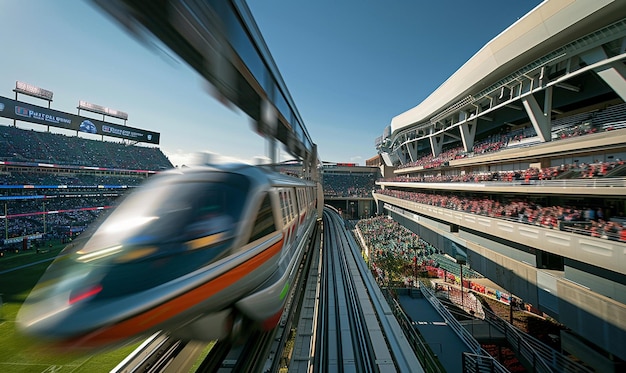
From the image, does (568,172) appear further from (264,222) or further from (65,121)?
(65,121)

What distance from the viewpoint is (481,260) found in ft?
47.8

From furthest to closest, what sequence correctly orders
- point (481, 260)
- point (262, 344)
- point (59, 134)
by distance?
point (59, 134)
point (481, 260)
point (262, 344)

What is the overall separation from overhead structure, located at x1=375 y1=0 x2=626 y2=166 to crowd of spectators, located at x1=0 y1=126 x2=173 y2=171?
50.6 m

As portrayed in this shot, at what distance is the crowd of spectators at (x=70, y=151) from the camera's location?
34.0 m

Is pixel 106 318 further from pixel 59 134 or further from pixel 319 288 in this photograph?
pixel 59 134

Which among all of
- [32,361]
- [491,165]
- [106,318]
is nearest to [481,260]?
[491,165]

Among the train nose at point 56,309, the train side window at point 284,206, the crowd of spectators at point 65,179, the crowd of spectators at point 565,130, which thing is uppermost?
the crowd of spectators at point 565,130

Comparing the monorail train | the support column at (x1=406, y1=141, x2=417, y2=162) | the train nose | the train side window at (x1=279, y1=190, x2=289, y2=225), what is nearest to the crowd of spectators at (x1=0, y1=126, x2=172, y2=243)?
the train side window at (x1=279, y1=190, x2=289, y2=225)

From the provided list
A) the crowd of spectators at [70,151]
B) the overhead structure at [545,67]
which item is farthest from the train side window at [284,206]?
the crowd of spectators at [70,151]

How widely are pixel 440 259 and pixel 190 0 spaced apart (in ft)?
81.4

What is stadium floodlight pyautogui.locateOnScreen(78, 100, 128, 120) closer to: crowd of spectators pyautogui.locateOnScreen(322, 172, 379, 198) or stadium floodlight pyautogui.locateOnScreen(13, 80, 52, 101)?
stadium floodlight pyautogui.locateOnScreen(13, 80, 52, 101)

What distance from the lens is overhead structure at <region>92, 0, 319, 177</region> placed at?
8.65 ft

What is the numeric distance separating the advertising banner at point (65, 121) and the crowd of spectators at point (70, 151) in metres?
2.28

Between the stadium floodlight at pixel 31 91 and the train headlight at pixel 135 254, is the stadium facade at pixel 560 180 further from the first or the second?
the stadium floodlight at pixel 31 91
